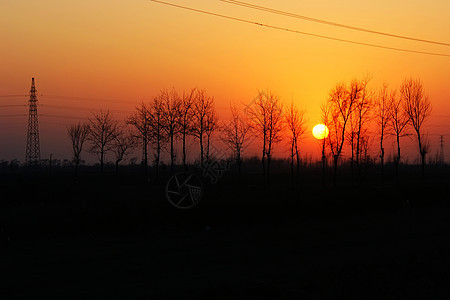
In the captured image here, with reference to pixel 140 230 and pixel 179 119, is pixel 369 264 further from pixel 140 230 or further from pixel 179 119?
pixel 179 119

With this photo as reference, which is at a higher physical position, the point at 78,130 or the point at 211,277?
the point at 78,130

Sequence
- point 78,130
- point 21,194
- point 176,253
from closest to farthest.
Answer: point 176,253, point 21,194, point 78,130

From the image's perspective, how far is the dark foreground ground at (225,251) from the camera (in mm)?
12031

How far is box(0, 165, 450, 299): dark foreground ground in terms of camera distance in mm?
12031

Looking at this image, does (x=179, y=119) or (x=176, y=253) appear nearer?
(x=176, y=253)

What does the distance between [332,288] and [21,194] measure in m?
29.5

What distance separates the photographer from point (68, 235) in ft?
68.9

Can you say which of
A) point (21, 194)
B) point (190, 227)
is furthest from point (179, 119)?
point (190, 227)

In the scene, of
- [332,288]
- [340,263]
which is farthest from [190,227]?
[332,288]

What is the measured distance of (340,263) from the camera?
15242mm

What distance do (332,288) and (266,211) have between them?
16565 millimetres

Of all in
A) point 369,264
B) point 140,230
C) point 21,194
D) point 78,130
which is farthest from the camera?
point 78,130

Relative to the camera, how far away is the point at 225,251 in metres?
17.5

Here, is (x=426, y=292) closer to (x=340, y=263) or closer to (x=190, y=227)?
(x=340, y=263)
